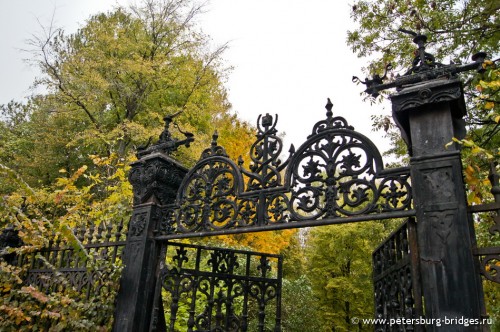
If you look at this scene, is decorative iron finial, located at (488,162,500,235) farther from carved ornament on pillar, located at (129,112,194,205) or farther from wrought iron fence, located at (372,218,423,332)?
carved ornament on pillar, located at (129,112,194,205)

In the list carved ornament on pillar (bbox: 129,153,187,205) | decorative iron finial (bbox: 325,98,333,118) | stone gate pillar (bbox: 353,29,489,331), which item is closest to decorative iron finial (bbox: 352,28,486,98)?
stone gate pillar (bbox: 353,29,489,331)

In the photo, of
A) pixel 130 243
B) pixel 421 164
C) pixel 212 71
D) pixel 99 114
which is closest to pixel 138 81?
pixel 99 114

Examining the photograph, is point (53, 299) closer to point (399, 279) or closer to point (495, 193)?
point (399, 279)

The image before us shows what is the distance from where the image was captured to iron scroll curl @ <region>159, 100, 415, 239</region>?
9.36 feet

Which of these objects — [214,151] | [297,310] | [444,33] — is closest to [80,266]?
[214,151]

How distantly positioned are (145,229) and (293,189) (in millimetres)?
1855

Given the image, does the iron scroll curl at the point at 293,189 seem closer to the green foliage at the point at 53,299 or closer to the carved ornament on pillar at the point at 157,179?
the carved ornament on pillar at the point at 157,179

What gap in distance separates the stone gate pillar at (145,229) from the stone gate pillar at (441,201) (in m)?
2.66

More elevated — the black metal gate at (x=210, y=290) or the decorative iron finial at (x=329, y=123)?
the decorative iron finial at (x=329, y=123)

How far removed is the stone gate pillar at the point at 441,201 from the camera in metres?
2.24

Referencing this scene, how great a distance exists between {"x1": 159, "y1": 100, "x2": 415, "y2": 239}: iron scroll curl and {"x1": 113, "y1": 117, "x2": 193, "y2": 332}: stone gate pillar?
0.22 meters

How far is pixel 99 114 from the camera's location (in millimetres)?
13328

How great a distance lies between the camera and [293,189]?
3270 mm

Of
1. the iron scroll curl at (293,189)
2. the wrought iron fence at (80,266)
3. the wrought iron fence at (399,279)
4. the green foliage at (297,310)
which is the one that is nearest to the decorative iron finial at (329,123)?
the iron scroll curl at (293,189)
